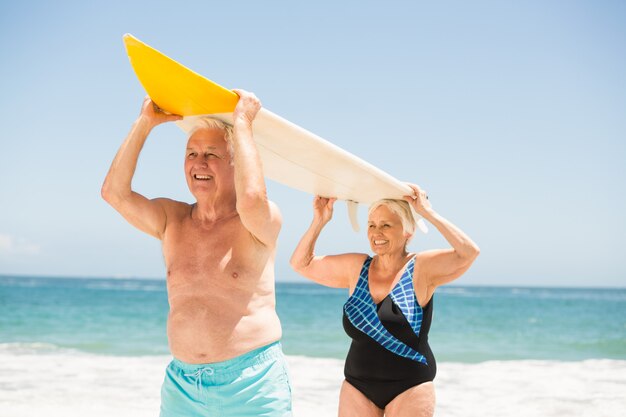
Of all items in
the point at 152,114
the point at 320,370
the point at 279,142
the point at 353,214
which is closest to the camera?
the point at 152,114

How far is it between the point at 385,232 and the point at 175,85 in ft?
5.85

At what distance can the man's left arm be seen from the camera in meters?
2.73

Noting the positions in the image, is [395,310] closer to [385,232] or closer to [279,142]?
[385,232]

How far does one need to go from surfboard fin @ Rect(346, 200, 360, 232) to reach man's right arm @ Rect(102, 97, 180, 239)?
5.60ft

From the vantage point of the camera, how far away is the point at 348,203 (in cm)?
461

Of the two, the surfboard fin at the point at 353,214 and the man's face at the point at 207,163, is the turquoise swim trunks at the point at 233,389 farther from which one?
the surfboard fin at the point at 353,214

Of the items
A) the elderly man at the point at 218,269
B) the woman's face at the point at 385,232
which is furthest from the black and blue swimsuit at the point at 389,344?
the elderly man at the point at 218,269

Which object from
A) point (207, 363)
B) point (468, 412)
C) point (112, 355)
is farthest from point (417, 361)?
point (112, 355)

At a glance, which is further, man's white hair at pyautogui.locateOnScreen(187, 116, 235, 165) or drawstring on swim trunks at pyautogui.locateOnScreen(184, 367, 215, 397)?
man's white hair at pyautogui.locateOnScreen(187, 116, 235, 165)

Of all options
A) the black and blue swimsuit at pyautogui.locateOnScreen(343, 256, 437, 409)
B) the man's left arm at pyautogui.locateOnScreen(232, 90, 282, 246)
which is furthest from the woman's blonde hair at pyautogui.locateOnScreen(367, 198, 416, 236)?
the man's left arm at pyautogui.locateOnScreen(232, 90, 282, 246)

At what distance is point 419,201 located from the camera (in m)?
4.10

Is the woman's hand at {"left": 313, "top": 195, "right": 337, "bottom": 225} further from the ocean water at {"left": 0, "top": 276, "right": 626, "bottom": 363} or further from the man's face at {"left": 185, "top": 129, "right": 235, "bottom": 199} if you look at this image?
the ocean water at {"left": 0, "top": 276, "right": 626, "bottom": 363}

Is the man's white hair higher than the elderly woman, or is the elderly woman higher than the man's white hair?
the man's white hair

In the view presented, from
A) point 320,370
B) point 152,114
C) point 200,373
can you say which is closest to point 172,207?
point 152,114
